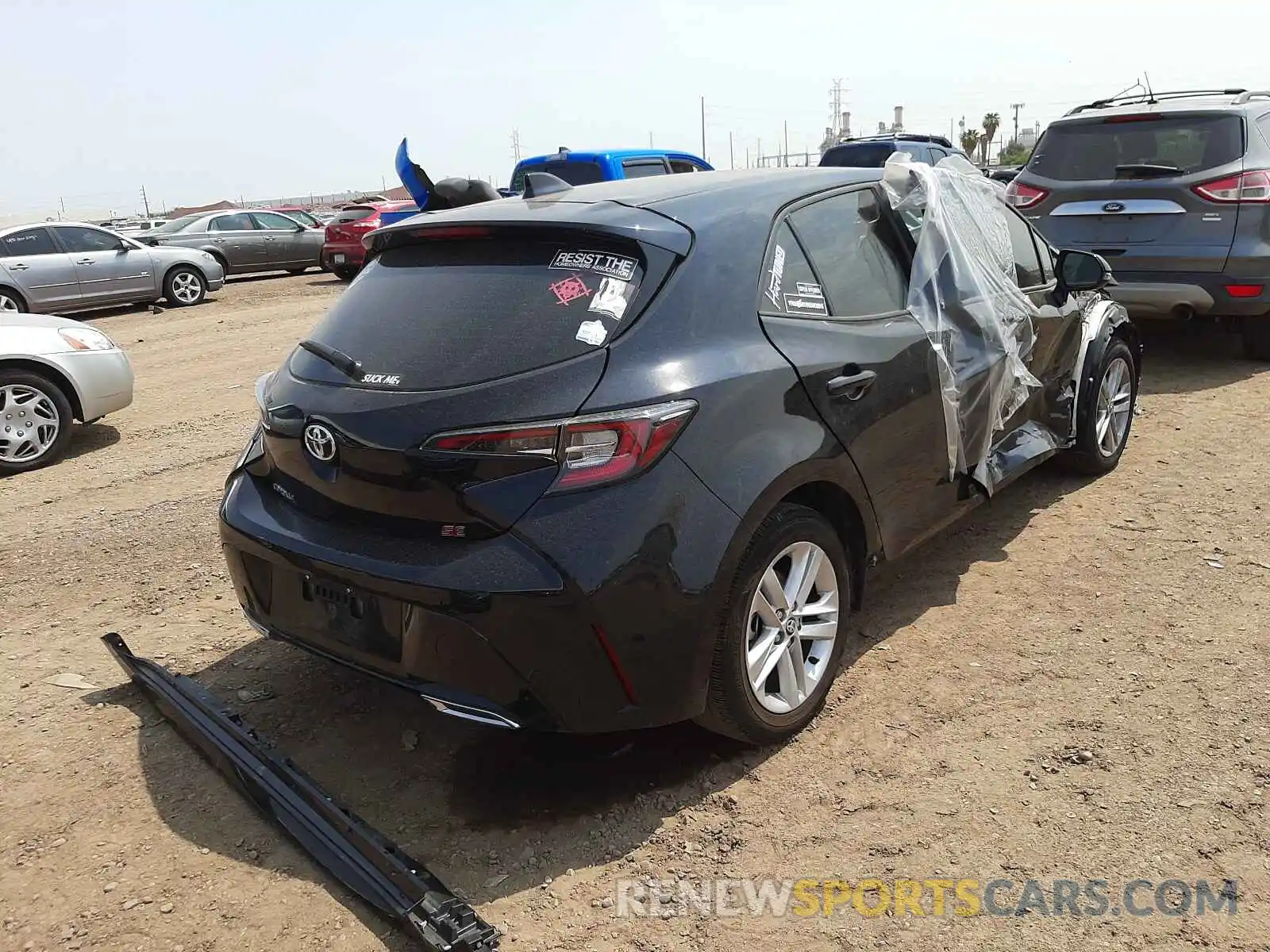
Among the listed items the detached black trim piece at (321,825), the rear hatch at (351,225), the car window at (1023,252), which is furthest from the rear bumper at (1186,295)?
the rear hatch at (351,225)

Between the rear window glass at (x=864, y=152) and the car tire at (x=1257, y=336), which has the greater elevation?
the rear window glass at (x=864, y=152)

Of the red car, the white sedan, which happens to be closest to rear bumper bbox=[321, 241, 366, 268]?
the red car

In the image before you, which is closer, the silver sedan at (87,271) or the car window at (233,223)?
the silver sedan at (87,271)

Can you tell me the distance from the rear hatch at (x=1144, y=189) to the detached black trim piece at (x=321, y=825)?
263 inches

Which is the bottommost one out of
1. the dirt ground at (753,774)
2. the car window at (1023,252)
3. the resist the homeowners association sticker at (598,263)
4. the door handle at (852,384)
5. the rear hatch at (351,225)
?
the dirt ground at (753,774)

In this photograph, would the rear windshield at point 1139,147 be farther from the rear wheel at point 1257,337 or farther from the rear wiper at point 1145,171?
the rear wheel at point 1257,337

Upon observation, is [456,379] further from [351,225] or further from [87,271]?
[351,225]

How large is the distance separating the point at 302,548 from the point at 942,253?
2.60 meters

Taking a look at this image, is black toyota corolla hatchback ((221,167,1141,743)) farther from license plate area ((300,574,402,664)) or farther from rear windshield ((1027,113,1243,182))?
rear windshield ((1027,113,1243,182))

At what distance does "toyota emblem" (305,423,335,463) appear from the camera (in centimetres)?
279

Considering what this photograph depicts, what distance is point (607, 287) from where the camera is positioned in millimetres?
2777

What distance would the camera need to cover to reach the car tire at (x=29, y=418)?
6547 mm

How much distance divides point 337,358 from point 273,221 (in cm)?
1786

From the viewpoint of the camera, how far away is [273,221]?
1919 cm
